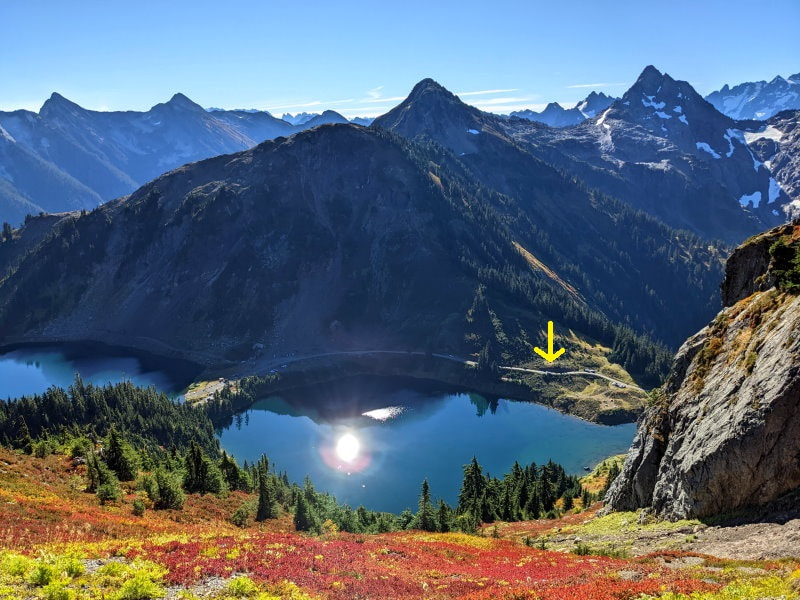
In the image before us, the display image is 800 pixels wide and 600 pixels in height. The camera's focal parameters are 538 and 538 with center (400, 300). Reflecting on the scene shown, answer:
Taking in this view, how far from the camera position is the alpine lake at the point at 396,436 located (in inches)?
5113

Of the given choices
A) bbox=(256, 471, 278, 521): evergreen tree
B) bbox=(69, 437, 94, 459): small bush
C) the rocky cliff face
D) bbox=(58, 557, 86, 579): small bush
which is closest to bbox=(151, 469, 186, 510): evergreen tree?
Answer: bbox=(256, 471, 278, 521): evergreen tree

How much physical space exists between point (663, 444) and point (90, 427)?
122206 millimetres

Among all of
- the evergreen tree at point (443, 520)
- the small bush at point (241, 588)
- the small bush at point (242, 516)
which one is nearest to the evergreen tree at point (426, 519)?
the evergreen tree at point (443, 520)

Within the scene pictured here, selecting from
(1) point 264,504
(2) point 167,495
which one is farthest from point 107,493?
(1) point 264,504

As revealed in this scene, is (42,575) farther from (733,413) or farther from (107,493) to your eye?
(733,413)

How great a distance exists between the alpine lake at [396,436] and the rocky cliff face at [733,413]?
7313cm

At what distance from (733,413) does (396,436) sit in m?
121

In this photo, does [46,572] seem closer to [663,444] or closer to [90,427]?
[663,444]

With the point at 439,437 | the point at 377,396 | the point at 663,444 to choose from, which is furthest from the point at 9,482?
the point at 377,396

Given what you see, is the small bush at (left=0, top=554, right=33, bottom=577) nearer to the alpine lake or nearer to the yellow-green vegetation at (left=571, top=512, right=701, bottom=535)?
the yellow-green vegetation at (left=571, top=512, right=701, bottom=535)

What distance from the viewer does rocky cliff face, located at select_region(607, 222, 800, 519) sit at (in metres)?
35.6

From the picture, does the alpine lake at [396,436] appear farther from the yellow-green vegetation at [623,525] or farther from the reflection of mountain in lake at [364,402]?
the yellow-green vegetation at [623,525]

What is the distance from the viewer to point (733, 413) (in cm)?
3984

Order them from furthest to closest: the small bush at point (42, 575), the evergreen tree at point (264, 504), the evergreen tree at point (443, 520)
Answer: the evergreen tree at point (443, 520), the evergreen tree at point (264, 504), the small bush at point (42, 575)
